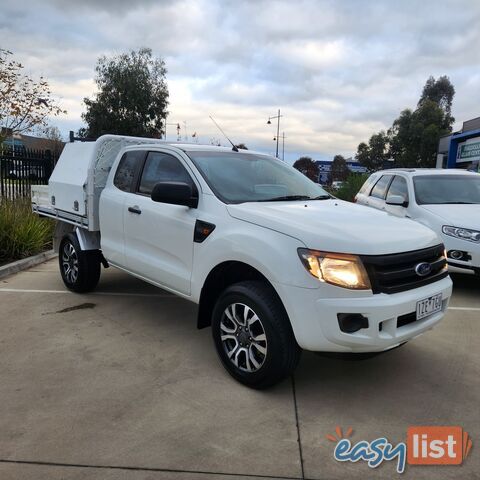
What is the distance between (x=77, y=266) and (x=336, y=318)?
3.81 meters

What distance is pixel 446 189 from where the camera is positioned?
751 cm

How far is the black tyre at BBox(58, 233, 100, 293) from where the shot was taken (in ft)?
18.8

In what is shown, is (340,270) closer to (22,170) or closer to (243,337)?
(243,337)

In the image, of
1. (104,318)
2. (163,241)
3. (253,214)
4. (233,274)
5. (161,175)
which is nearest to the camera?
(253,214)

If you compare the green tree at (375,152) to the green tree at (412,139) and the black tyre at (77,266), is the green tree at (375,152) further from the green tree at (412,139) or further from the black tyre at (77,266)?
the black tyre at (77,266)

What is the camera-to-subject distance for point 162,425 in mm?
3072

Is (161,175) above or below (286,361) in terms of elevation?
above

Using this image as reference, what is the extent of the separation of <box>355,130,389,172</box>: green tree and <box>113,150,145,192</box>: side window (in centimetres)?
4849

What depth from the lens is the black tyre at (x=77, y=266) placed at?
5.73 m

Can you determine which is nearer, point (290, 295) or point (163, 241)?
point (290, 295)

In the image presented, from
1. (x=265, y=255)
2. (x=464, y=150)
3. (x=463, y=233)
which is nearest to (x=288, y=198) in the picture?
(x=265, y=255)

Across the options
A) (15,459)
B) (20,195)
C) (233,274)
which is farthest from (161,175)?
(20,195)

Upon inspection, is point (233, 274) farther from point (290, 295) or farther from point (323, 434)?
point (323, 434)

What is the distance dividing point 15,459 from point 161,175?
2.81 metres
